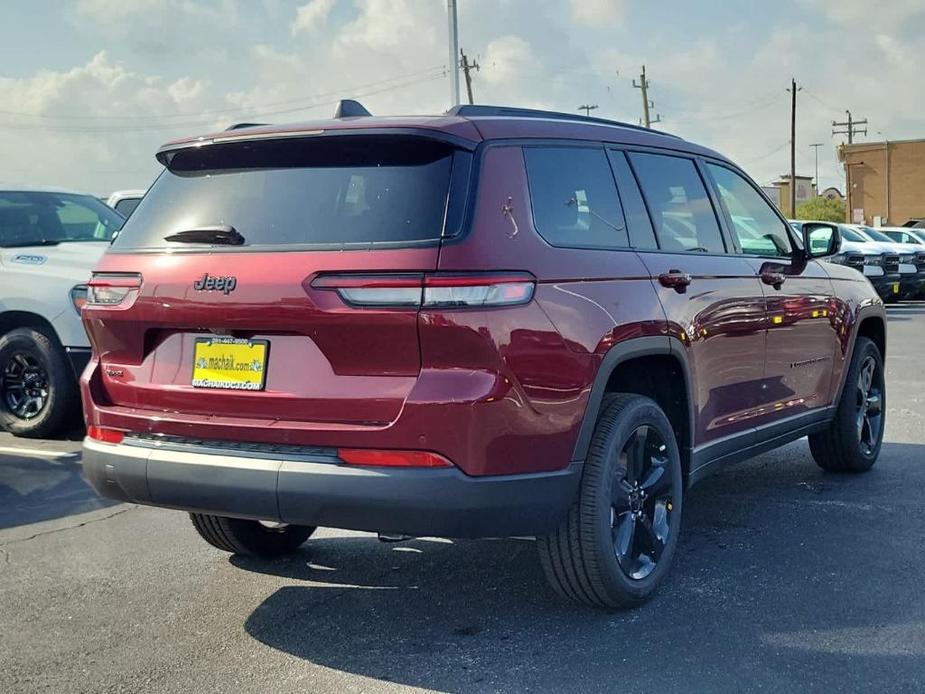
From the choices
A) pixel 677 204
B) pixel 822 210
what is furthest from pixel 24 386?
pixel 822 210

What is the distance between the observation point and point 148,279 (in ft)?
12.3

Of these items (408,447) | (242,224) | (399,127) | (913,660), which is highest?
(399,127)

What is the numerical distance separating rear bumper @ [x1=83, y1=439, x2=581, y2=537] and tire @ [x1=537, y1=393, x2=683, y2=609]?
6.7 inches

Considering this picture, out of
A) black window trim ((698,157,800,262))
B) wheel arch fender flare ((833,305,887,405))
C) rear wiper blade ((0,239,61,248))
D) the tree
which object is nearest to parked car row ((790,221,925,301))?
wheel arch fender flare ((833,305,887,405))

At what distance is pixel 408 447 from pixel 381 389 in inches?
8.0

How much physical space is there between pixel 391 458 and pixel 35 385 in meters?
5.23

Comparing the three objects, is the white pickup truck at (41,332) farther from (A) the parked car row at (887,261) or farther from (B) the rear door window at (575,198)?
(A) the parked car row at (887,261)

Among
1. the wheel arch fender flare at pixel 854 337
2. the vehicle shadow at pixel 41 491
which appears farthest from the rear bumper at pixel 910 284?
the vehicle shadow at pixel 41 491

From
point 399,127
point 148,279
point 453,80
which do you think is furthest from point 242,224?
point 453,80

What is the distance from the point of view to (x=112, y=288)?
12.7 feet

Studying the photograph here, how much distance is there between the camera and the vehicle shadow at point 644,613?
3502 millimetres

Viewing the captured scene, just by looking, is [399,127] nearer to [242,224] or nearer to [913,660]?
[242,224]

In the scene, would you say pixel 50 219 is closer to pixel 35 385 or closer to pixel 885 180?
pixel 35 385

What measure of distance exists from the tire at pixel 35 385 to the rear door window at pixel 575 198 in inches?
187
